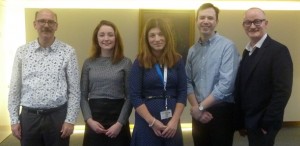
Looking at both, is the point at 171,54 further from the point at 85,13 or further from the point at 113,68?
the point at 85,13

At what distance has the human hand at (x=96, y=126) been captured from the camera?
2.37 meters

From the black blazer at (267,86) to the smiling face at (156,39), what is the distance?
694mm

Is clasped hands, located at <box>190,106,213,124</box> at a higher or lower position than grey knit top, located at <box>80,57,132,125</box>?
lower

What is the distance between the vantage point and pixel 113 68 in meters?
2.41

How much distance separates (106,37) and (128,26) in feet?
8.51

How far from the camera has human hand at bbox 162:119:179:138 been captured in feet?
7.29

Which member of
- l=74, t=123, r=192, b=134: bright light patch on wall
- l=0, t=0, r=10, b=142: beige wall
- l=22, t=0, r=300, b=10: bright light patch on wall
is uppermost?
l=22, t=0, r=300, b=10: bright light patch on wall

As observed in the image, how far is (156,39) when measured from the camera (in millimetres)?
2201

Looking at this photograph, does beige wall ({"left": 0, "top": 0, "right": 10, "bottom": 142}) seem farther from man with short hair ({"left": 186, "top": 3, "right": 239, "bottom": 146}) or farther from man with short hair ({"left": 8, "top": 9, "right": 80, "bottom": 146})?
man with short hair ({"left": 186, "top": 3, "right": 239, "bottom": 146})

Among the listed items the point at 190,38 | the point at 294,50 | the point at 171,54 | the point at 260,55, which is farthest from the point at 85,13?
the point at 294,50

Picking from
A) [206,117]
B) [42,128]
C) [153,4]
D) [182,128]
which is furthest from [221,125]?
[153,4]

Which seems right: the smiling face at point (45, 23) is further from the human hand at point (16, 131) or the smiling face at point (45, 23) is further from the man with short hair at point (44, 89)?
the human hand at point (16, 131)

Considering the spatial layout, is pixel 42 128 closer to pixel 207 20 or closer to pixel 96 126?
pixel 96 126

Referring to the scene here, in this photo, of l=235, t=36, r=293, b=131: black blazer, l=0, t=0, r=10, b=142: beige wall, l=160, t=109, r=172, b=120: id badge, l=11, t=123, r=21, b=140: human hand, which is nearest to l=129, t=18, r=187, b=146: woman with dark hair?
l=160, t=109, r=172, b=120: id badge
